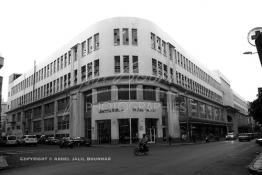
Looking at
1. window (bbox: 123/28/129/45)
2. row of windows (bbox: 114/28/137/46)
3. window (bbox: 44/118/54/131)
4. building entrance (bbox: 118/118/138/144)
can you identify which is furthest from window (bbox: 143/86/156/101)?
window (bbox: 44/118/54/131)

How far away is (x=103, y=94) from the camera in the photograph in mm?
44812

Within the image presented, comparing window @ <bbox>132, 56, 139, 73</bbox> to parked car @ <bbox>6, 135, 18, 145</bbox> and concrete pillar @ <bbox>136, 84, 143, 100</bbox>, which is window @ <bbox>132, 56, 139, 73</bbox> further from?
parked car @ <bbox>6, 135, 18, 145</bbox>

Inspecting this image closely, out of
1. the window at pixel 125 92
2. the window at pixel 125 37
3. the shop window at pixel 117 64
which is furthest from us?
the window at pixel 125 37

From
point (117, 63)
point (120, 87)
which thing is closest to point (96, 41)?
point (117, 63)

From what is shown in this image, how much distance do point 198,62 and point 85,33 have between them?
110ft

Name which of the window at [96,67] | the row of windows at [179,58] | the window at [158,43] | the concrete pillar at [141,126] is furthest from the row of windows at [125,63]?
the concrete pillar at [141,126]

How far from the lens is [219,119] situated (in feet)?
278

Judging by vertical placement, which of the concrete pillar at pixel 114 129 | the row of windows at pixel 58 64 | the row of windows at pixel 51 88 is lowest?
the concrete pillar at pixel 114 129

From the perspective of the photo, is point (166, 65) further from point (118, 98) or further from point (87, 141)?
point (87, 141)

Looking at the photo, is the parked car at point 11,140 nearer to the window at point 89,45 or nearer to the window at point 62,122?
the window at point 62,122

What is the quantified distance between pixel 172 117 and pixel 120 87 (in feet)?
38.7

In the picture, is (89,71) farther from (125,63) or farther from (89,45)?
(125,63)

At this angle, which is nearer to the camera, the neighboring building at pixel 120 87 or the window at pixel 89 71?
the neighboring building at pixel 120 87

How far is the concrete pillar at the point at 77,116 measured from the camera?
161 feet
